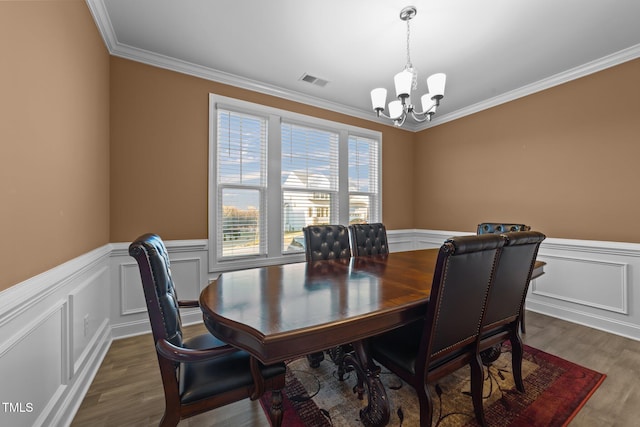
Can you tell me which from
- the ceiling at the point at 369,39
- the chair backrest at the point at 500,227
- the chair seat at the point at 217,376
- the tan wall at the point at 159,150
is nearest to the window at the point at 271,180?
the tan wall at the point at 159,150

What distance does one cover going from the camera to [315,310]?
1.14 m

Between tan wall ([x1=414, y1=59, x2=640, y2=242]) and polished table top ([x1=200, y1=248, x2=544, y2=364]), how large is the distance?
240 cm

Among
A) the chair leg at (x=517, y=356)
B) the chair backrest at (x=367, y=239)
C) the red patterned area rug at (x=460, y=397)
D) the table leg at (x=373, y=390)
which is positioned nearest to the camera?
the table leg at (x=373, y=390)

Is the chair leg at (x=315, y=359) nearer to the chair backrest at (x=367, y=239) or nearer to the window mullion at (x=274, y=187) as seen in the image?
the chair backrest at (x=367, y=239)

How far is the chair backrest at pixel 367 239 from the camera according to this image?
2.76 meters

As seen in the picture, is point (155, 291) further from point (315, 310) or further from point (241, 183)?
point (241, 183)

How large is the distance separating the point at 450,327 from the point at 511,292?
591mm

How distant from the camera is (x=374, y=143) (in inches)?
172

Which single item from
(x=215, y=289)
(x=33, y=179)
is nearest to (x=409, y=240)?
(x=215, y=289)

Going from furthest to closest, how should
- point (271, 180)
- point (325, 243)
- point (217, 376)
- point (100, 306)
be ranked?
point (271, 180) < point (325, 243) < point (100, 306) < point (217, 376)

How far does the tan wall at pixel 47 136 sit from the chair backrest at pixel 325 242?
168cm

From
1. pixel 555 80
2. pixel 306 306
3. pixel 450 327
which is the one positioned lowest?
pixel 450 327

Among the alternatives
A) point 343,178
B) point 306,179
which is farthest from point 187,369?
point 343,178

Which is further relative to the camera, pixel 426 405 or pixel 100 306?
pixel 100 306
